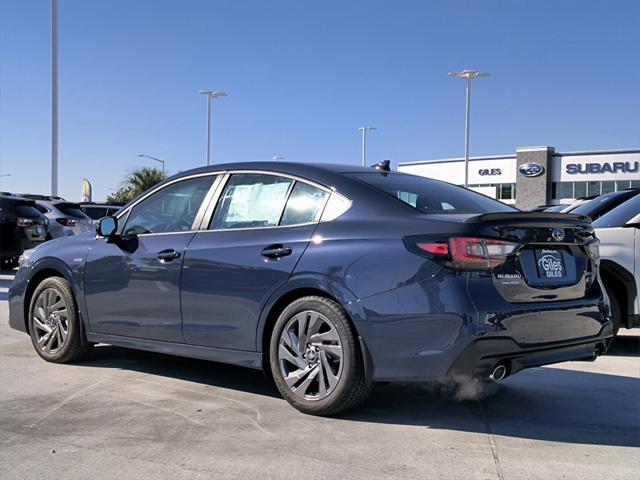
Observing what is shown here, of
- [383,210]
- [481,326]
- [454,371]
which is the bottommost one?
[454,371]

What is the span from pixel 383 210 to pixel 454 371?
1066 mm

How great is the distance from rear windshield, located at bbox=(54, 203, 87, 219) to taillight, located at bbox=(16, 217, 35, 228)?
Answer: 322 cm

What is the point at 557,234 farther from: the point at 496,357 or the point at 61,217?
the point at 61,217

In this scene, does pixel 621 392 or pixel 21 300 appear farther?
pixel 21 300

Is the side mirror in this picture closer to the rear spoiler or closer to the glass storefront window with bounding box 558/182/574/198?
the rear spoiler

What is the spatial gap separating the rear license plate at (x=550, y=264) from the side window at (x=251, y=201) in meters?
1.72

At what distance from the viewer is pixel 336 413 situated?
4195mm

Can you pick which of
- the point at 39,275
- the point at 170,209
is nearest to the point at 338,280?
the point at 170,209

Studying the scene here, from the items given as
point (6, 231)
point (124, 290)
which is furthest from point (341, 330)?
point (6, 231)

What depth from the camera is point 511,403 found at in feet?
15.4

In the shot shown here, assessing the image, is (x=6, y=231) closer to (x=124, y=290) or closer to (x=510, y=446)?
(x=124, y=290)

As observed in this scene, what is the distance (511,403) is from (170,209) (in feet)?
9.58

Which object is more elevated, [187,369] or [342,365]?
[342,365]

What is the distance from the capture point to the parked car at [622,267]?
247 inches
